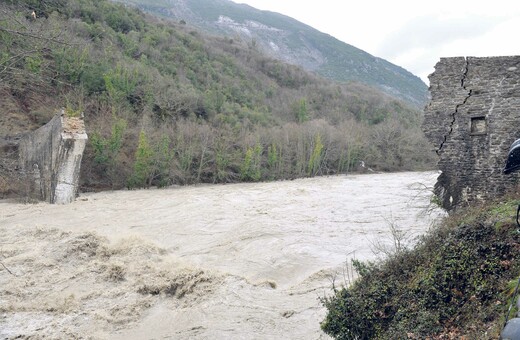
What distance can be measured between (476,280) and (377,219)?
1419 centimetres

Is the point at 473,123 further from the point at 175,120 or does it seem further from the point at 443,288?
the point at 175,120

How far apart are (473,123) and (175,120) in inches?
1374

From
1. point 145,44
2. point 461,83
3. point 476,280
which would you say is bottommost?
point 476,280

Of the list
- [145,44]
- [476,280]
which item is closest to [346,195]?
[476,280]

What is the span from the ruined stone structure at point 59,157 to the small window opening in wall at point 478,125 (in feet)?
62.8

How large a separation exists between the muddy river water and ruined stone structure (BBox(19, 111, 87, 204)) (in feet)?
3.56

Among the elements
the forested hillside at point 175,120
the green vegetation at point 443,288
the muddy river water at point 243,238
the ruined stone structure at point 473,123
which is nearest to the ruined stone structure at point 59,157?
the muddy river water at point 243,238

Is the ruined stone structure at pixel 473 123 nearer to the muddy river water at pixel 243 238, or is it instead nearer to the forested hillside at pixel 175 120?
the muddy river water at pixel 243 238

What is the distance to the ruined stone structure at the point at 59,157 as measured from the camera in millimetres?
23625

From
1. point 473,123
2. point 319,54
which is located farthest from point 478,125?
point 319,54

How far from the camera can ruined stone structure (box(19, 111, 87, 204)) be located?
23625 mm

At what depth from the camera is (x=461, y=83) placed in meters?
11.5

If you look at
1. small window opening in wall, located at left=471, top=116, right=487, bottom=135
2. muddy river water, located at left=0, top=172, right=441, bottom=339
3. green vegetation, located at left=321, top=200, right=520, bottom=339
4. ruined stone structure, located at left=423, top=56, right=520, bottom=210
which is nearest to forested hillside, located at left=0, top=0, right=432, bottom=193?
muddy river water, located at left=0, top=172, right=441, bottom=339

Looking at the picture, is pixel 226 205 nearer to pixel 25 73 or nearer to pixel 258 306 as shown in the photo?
pixel 258 306
